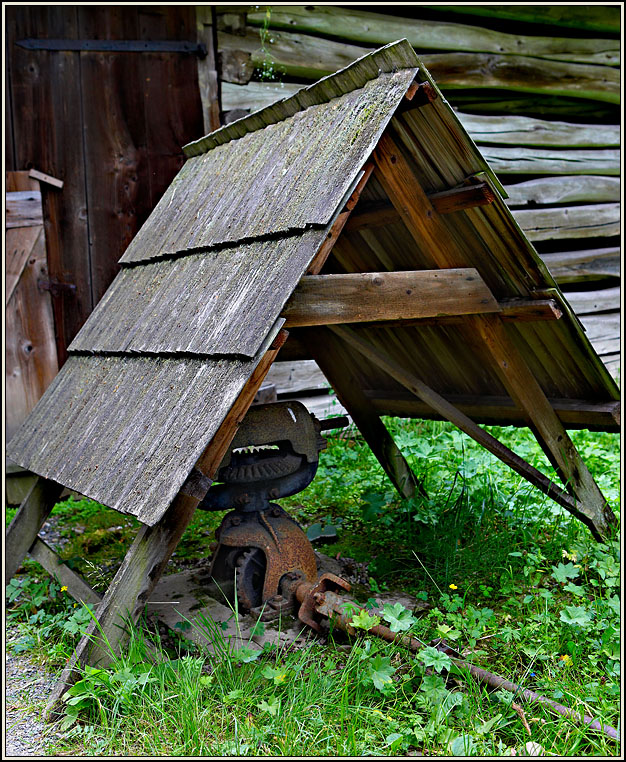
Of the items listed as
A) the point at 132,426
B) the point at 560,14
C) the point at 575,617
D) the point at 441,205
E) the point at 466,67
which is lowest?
the point at 132,426

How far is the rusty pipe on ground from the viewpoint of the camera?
98.8 inches

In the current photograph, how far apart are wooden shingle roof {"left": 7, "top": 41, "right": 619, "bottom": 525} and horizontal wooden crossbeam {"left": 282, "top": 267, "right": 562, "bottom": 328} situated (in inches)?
2.5

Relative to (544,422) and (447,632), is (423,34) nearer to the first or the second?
(544,422)

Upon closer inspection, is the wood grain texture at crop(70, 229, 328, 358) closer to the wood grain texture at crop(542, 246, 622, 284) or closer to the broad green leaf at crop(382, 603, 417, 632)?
the broad green leaf at crop(382, 603, 417, 632)

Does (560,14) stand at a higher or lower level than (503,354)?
higher

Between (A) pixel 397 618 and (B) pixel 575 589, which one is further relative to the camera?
(B) pixel 575 589

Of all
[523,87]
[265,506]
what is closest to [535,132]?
[523,87]

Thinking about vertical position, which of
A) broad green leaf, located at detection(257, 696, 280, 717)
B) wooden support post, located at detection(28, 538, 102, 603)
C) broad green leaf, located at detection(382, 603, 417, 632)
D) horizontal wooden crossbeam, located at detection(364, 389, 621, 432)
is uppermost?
horizontal wooden crossbeam, located at detection(364, 389, 621, 432)

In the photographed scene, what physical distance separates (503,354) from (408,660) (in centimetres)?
142

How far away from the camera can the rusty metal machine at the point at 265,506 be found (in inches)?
128

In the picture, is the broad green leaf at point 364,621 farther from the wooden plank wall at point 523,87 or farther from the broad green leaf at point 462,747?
the wooden plank wall at point 523,87

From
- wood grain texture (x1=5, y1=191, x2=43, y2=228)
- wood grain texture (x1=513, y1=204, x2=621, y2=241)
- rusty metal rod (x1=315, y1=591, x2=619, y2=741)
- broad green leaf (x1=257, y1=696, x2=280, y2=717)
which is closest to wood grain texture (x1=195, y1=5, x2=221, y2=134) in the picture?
wood grain texture (x1=5, y1=191, x2=43, y2=228)

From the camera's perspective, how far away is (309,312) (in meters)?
2.64

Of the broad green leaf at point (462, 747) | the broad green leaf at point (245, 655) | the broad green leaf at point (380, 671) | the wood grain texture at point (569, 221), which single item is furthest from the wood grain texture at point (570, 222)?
the broad green leaf at point (462, 747)
